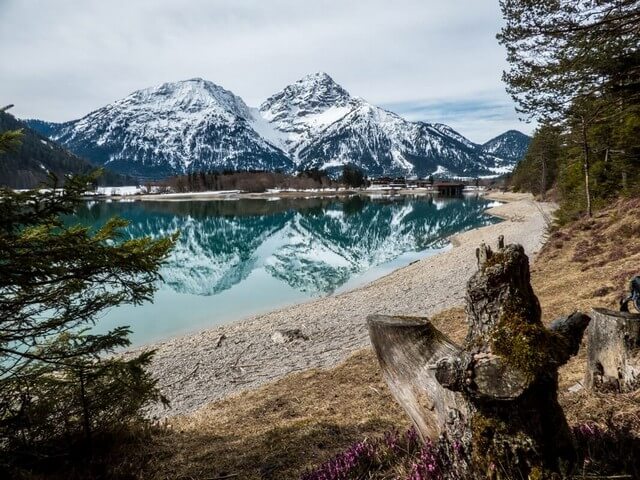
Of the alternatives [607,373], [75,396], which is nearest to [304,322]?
[75,396]

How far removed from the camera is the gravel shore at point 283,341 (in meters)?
13.2

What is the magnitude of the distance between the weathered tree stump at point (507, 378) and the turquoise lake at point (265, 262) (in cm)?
455

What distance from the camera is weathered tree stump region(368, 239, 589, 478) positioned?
8.61ft

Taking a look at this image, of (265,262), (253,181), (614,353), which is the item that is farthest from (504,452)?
(253,181)

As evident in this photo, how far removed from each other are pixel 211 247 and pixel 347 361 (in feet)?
154

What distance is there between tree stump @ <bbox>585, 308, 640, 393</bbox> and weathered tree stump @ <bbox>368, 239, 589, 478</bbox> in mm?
2092

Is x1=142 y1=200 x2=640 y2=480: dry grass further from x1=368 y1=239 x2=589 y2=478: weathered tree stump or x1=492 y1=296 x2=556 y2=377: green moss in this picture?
x1=492 y1=296 x2=556 y2=377: green moss

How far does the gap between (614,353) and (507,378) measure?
2.83 metres

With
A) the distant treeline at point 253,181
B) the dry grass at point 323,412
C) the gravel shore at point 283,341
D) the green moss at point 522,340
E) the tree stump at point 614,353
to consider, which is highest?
the distant treeline at point 253,181

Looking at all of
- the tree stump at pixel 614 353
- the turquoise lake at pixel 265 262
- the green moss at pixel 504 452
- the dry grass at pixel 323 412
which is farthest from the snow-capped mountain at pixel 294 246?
the green moss at pixel 504 452

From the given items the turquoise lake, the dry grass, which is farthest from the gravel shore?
the turquoise lake

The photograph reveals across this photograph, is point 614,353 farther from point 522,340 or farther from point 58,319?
point 58,319

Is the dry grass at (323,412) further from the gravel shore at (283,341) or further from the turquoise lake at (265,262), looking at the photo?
the turquoise lake at (265,262)

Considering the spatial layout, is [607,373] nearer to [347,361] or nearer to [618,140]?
[347,361]
